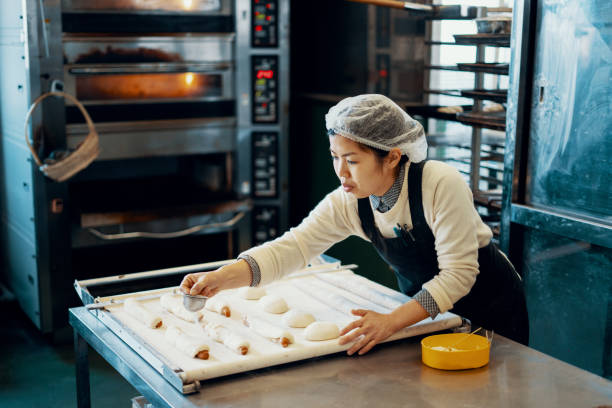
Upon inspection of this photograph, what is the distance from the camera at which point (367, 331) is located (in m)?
1.84

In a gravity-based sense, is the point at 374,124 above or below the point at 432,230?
above

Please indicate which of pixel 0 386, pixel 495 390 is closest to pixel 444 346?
pixel 495 390

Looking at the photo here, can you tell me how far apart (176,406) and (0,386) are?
2188 millimetres

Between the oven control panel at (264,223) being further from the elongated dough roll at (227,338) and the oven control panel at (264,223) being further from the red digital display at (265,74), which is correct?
the elongated dough roll at (227,338)

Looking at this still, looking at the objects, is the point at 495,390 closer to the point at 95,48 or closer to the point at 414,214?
the point at 414,214

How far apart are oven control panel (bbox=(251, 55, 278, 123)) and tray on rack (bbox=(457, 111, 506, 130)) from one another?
1.29 metres

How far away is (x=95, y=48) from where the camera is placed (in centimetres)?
368

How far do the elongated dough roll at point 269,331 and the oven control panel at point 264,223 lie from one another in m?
2.24

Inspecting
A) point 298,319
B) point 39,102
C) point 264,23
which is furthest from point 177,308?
point 264,23

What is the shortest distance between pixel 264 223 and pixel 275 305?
85.7 inches

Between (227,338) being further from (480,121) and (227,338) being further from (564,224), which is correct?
(480,121)

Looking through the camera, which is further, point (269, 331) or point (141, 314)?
point (141, 314)

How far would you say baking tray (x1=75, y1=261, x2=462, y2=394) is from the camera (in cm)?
169

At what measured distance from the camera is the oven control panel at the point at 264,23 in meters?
4.00
